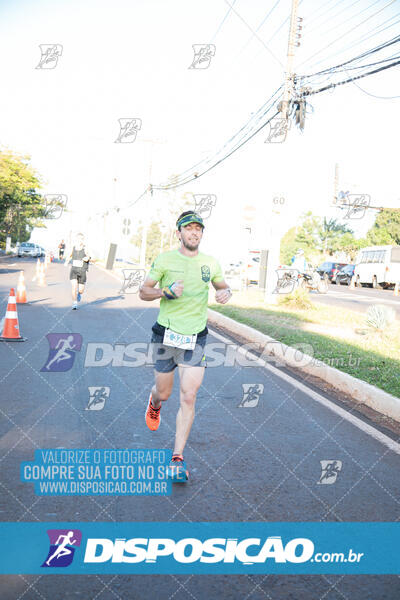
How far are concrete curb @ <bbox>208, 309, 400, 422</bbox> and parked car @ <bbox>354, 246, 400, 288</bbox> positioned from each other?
29.7 m

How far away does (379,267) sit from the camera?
4250 cm

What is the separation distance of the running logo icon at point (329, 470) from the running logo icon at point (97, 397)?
8.17 feet

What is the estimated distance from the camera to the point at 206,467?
4.93 m

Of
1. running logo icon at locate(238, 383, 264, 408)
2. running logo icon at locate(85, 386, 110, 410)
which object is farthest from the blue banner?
running logo icon at locate(238, 383, 264, 408)

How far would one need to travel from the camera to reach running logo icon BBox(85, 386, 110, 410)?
21.5ft

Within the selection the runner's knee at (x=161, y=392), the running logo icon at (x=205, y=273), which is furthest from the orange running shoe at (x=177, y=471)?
the running logo icon at (x=205, y=273)

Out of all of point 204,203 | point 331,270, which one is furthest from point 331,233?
point 204,203

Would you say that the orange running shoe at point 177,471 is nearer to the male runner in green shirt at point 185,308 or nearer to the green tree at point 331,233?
the male runner in green shirt at point 185,308

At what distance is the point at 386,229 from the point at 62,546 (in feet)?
260

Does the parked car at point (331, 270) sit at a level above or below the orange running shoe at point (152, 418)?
below

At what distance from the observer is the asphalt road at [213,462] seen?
324 centimetres

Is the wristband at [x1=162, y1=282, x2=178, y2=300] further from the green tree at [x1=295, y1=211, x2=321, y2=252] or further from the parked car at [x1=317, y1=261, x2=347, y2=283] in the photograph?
the green tree at [x1=295, y1=211, x2=321, y2=252]

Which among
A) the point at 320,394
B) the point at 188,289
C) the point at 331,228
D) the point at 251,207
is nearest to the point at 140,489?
the point at 188,289

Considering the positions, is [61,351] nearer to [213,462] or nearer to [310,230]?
[213,462]
